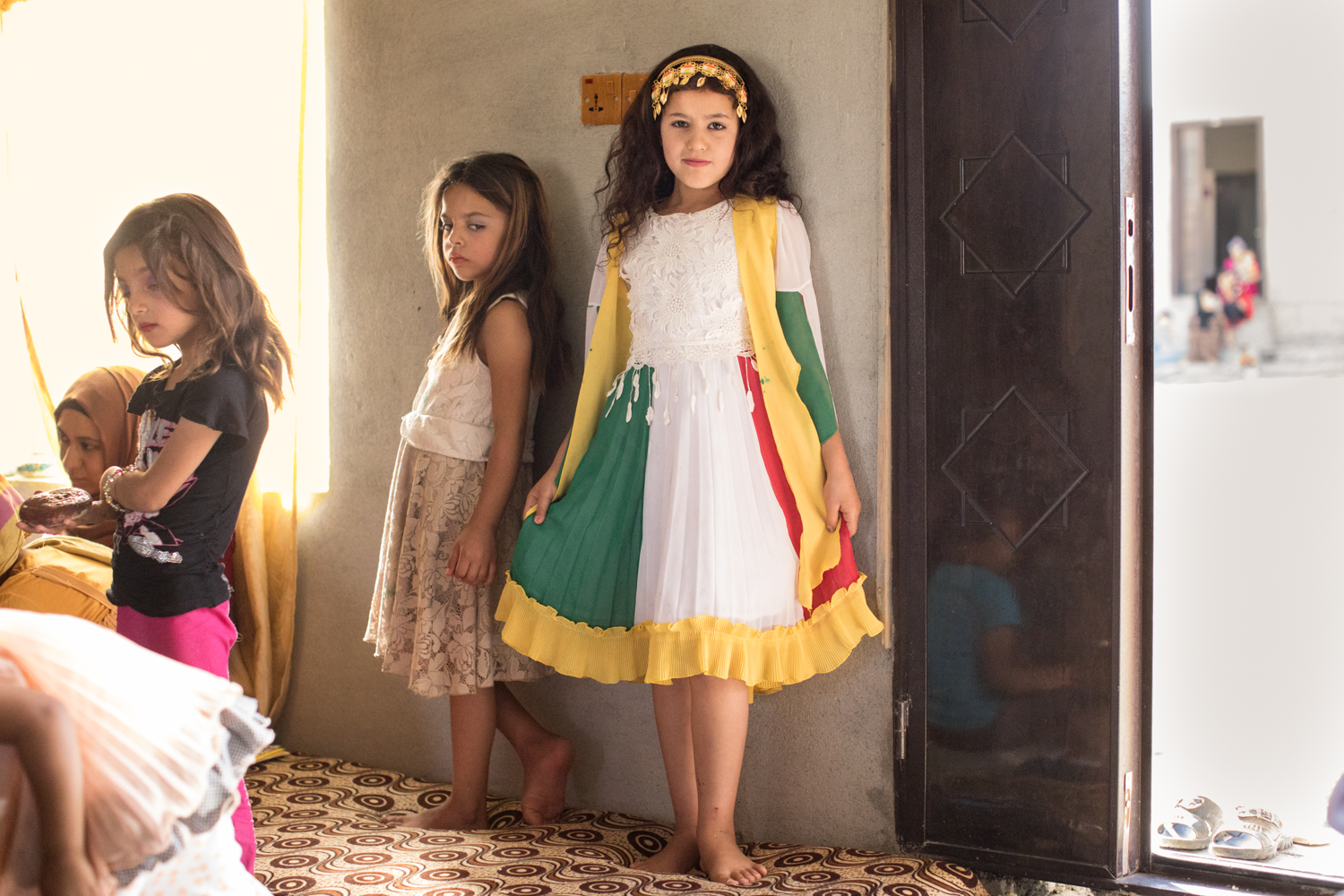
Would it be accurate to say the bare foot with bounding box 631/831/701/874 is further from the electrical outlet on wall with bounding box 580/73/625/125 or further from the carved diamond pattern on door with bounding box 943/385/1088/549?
the electrical outlet on wall with bounding box 580/73/625/125

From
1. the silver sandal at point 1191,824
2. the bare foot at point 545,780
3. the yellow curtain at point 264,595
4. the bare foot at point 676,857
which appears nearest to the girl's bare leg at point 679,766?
the bare foot at point 676,857

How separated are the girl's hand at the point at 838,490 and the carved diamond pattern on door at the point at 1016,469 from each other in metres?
0.22

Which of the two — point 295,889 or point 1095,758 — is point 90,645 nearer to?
point 295,889

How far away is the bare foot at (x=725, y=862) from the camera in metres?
1.80

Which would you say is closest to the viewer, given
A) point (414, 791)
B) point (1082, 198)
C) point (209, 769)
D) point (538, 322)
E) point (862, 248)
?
point (209, 769)

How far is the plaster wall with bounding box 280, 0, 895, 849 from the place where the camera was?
1967 millimetres

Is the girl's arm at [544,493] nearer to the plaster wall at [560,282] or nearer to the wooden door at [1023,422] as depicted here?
the plaster wall at [560,282]

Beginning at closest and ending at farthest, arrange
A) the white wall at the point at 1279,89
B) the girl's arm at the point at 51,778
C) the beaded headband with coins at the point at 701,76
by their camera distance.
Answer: the girl's arm at the point at 51,778 < the beaded headband with coins at the point at 701,76 < the white wall at the point at 1279,89

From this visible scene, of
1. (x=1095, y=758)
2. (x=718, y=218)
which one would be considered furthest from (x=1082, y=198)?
(x=1095, y=758)

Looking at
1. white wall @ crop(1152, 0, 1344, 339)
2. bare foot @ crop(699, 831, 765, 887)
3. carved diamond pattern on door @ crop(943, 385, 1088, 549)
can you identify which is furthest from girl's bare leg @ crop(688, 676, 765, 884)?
white wall @ crop(1152, 0, 1344, 339)

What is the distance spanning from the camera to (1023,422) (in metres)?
1.87

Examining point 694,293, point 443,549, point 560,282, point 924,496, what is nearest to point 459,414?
point 443,549

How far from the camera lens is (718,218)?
1888 mm

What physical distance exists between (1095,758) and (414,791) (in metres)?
1.51
